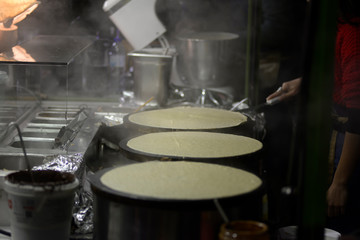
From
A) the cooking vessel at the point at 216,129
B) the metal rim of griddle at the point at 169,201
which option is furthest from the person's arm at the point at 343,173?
the metal rim of griddle at the point at 169,201

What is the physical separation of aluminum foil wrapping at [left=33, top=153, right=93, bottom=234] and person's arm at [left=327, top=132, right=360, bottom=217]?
4.66 ft

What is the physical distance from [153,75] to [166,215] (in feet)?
8.38

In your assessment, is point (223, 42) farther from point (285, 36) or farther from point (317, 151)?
point (317, 151)

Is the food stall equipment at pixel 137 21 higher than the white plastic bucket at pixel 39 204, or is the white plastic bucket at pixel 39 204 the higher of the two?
the food stall equipment at pixel 137 21

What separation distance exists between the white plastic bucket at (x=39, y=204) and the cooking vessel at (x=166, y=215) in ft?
0.45

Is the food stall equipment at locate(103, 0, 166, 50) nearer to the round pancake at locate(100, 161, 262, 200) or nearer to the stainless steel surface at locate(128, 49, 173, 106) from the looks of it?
the stainless steel surface at locate(128, 49, 173, 106)

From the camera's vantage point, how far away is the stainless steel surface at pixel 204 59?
14.1ft

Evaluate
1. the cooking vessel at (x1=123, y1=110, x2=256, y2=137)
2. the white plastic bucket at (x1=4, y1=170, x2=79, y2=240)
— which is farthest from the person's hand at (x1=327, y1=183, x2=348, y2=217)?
the white plastic bucket at (x1=4, y1=170, x2=79, y2=240)

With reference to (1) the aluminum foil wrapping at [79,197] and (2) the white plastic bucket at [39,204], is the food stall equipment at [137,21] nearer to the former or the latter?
(1) the aluminum foil wrapping at [79,197]

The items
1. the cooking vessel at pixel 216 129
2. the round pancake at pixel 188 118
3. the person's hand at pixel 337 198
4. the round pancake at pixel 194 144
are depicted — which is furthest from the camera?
the person's hand at pixel 337 198

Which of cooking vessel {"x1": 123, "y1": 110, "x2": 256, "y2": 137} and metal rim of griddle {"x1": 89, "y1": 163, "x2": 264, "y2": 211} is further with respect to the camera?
cooking vessel {"x1": 123, "y1": 110, "x2": 256, "y2": 137}

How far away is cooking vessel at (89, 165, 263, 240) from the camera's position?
4.19ft

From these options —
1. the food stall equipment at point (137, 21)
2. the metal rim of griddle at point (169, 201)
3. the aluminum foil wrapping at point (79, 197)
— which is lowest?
the aluminum foil wrapping at point (79, 197)

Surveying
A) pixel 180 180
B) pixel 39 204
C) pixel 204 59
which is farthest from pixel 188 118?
pixel 204 59
